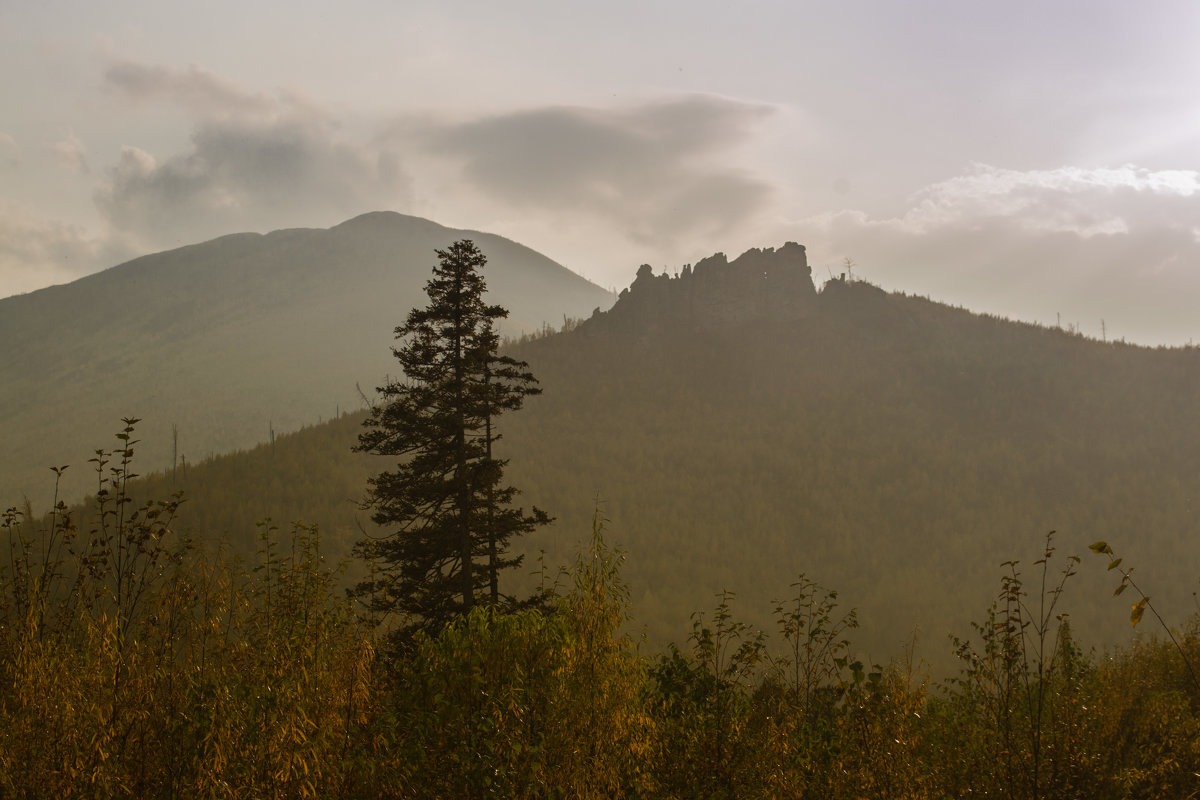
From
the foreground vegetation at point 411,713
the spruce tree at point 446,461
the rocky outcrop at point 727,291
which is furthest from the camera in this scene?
the rocky outcrop at point 727,291

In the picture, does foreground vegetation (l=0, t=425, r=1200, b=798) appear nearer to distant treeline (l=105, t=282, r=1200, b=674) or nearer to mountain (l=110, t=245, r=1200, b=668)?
mountain (l=110, t=245, r=1200, b=668)

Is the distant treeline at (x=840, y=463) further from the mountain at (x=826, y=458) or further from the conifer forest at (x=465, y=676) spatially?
the conifer forest at (x=465, y=676)

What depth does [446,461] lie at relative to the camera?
20.6m

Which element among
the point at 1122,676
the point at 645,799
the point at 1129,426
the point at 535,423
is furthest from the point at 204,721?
the point at 1129,426

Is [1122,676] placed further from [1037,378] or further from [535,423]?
[1037,378]

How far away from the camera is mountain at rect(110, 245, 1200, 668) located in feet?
234

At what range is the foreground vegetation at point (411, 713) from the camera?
801cm

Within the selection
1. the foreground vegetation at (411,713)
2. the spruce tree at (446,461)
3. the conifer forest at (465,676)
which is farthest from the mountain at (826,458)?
the foreground vegetation at (411,713)

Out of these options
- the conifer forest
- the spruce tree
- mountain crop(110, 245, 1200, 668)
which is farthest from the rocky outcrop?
Result: the spruce tree

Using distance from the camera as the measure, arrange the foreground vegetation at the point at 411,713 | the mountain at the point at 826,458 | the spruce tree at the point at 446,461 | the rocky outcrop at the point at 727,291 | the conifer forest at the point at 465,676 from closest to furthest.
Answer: the foreground vegetation at the point at 411,713 < the conifer forest at the point at 465,676 < the spruce tree at the point at 446,461 < the mountain at the point at 826,458 < the rocky outcrop at the point at 727,291

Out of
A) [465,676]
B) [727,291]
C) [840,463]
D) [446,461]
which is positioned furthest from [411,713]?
[727,291]

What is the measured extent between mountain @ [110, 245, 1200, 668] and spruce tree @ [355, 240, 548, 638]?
35327 millimetres

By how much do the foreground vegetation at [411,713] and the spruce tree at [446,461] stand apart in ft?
23.4

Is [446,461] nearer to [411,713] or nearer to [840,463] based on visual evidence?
[411,713]
